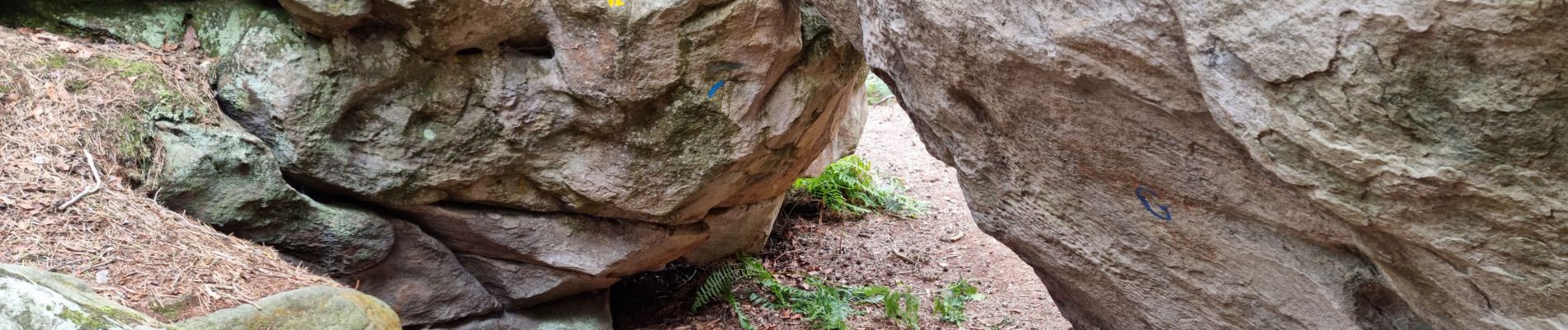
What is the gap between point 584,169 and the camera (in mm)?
5160

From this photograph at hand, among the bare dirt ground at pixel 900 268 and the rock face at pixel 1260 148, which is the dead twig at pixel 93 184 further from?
the bare dirt ground at pixel 900 268

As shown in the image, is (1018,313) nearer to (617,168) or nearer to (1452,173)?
(617,168)

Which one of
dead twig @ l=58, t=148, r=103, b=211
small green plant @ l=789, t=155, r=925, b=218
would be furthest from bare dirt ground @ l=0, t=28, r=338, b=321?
small green plant @ l=789, t=155, r=925, b=218

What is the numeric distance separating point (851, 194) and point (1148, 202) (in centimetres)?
562

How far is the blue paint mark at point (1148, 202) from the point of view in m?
3.63

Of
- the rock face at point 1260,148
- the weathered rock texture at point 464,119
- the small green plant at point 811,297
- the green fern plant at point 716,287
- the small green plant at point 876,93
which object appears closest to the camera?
the rock face at point 1260,148

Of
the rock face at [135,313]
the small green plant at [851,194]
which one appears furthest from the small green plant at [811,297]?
the rock face at [135,313]

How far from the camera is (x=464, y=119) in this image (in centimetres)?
489

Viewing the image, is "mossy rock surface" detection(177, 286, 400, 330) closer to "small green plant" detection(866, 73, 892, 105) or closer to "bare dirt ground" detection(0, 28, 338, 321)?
"bare dirt ground" detection(0, 28, 338, 321)

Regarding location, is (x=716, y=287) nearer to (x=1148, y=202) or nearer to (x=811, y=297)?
(x=811, y=297)

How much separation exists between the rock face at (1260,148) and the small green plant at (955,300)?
2.20 meters

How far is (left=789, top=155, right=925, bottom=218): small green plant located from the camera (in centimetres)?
901

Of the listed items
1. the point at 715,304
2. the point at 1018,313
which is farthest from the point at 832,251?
the point at 1018,313

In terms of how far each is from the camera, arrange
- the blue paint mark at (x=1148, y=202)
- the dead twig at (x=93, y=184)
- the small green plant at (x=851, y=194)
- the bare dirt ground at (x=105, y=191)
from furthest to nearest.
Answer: the small green plant at (x=851, y=194), the blue paint mark at (x=1148, y=202), the dead twig at (x=93, y=184), the bare dirt ground at (x=105, y=191)
